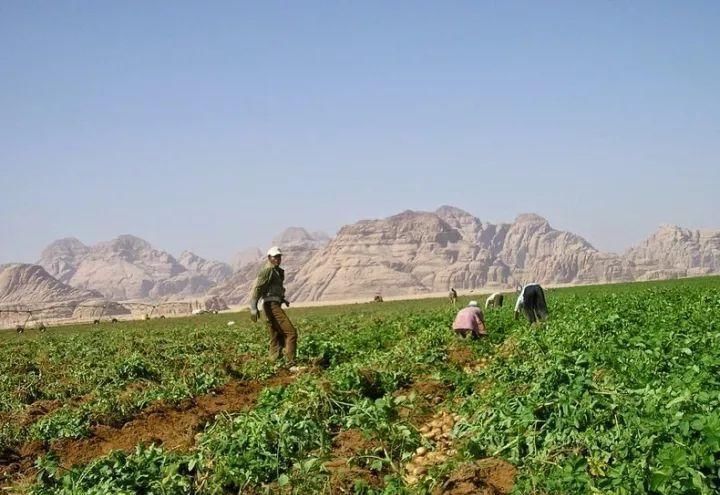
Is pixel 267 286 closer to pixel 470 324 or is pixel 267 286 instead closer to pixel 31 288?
pixel 470 324

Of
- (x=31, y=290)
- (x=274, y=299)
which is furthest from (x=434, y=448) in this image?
(x=31, y=290)

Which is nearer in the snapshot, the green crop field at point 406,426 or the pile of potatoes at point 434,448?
the green crop field at point 406,426

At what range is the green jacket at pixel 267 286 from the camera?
12461 mm

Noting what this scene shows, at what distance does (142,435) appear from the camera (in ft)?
26.9

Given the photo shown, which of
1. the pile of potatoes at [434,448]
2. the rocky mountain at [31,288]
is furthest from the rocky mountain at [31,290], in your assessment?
the pile of potatoes at [434,448]

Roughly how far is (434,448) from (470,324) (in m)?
7.85

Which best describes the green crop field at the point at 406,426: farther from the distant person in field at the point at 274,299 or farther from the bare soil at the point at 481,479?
the distant person in field at the point at 274,299

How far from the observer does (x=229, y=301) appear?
635 feet

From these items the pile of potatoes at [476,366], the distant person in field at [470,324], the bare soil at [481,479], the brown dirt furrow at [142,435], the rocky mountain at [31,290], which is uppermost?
the rocky mountain at [31,290]

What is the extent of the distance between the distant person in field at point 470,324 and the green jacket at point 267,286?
385cm

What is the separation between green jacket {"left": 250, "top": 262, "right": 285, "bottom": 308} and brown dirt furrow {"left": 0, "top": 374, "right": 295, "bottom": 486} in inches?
102

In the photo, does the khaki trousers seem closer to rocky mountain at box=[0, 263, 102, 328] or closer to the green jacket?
the green jacket

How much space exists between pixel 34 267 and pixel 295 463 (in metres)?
204

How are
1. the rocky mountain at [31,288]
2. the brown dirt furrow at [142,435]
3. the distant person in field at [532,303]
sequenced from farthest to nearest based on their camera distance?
the rocky mountain at [31,288] → the distant person in field at [532,303] → the brown dirt furrow at [142,435]
